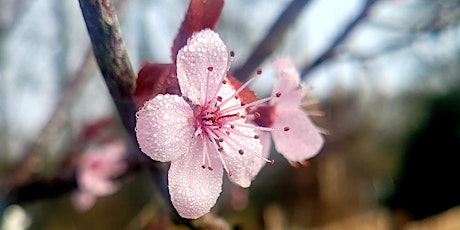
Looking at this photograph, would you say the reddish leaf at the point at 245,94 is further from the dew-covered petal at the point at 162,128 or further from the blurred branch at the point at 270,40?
the blurred branch at the point at 270,40

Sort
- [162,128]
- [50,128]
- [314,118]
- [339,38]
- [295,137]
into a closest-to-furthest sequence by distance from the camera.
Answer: [162,128] < [295,137] < [339,38] < [50,128] < [314,118]

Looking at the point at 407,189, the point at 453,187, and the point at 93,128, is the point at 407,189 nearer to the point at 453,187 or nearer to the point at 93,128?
the point at 453,187

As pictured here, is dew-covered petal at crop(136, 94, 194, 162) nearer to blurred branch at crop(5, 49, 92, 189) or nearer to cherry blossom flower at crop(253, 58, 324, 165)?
cherry blossom flower at crop(253, 58, 324, 165)

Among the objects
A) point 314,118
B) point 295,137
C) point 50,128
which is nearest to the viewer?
point 295,137

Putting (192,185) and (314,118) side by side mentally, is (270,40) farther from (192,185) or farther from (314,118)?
(314,118)

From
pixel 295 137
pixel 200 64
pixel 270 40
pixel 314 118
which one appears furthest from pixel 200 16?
pixel 314 118

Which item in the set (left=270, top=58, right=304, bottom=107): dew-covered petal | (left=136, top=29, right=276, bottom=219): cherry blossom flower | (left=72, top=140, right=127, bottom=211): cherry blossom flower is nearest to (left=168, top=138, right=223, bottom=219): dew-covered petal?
(left=136, top=29, right=276, bottom=219): cherry blossom flower
